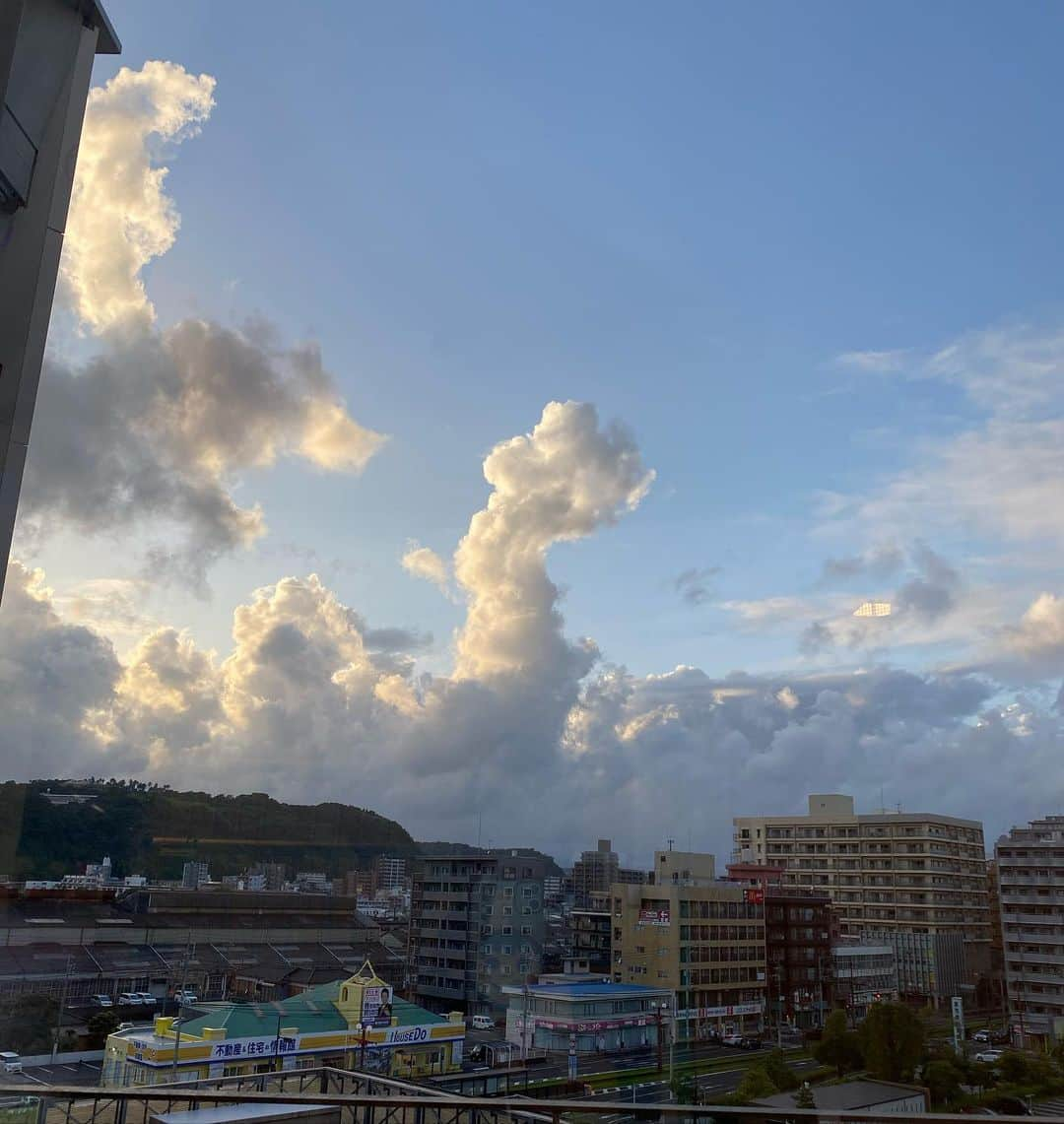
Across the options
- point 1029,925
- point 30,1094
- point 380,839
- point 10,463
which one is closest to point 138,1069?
point 380,839

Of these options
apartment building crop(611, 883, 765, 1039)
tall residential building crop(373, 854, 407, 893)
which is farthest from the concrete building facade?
tall residential building crop(373, 854, 407, 893)

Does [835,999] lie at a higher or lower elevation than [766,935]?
lower

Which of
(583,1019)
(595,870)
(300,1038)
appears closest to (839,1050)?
(583,1019)

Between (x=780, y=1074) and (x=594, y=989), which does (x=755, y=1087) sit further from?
(x=594, y=989)

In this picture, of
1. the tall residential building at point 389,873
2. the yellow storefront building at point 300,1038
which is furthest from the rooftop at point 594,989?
the tall residential building at point 389,873

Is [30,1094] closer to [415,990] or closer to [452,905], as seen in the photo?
[415,990]
